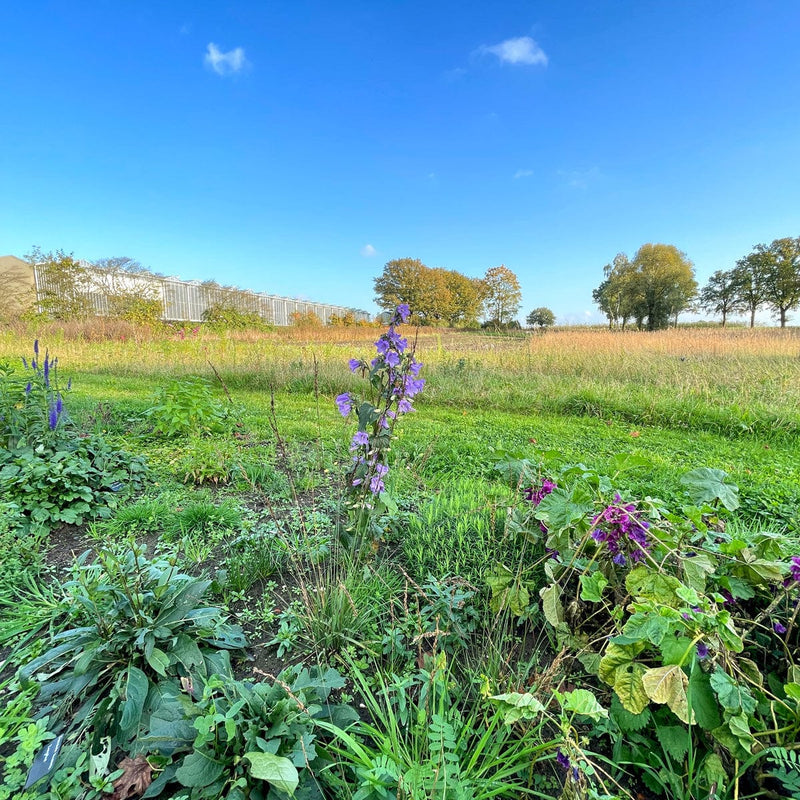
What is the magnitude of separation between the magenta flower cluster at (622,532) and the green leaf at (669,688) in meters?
0.35

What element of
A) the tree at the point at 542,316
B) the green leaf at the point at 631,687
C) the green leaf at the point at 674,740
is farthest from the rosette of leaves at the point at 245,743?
the tree at the point at 542,316

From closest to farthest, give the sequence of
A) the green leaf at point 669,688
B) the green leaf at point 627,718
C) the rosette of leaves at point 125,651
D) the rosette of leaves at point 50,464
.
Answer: the green leaf at point 669,688, the green leaf at point 627,718, the rosette of leaves at point 125,651, the rosette of leaves at point 50,464

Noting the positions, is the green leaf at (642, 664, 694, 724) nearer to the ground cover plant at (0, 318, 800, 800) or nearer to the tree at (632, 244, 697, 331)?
the ground cover plant at (0, 318, 800, 800)

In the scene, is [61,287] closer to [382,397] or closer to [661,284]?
[382,397]

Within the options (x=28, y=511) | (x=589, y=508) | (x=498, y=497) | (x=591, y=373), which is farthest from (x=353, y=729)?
(x=591, y=373)

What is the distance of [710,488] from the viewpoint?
136 cm

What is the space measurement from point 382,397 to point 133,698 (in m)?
1.21

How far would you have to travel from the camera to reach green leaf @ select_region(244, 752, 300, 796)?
2.64 ft

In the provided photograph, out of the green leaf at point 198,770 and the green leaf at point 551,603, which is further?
the green leaf at point 551,603

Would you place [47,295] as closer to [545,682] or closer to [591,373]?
[591,373]

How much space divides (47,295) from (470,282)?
3450 centimetres

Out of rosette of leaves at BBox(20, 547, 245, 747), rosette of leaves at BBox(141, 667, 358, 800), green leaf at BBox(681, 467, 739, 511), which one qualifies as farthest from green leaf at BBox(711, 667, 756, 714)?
rosette of leaves at BBox(20, 547, 245, 747)

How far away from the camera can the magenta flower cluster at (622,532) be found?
1.21m

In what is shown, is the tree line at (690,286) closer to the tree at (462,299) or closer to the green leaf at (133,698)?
the tree at (462,299)
